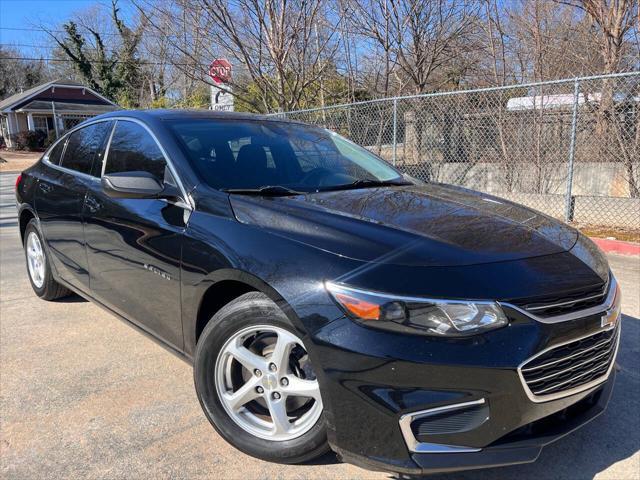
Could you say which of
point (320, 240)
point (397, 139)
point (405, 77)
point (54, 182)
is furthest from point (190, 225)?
point (405, 77)

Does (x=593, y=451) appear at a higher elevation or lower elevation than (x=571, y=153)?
lower

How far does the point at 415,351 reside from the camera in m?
1.92

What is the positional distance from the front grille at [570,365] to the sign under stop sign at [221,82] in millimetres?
9463

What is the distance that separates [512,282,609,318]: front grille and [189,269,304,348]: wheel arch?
89cm

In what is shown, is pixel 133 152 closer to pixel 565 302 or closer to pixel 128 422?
pixel 128 422

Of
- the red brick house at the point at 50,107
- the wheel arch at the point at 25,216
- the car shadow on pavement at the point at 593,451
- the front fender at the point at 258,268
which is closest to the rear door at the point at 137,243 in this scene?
the front fender at the point at 258,268

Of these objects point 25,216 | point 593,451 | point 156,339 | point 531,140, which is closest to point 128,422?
point 156,339

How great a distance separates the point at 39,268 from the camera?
4.72 metres

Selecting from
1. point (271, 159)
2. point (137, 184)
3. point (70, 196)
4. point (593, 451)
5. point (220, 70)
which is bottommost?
point (593, 451)

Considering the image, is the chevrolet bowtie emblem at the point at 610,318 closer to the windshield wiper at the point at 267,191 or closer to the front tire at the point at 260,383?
the front tire at the point at 260,383

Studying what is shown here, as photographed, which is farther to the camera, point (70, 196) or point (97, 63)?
point (97, 63)

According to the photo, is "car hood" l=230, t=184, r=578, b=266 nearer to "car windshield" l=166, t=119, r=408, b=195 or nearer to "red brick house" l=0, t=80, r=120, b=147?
"car windshield" l=166, t=119, r=408, b=195

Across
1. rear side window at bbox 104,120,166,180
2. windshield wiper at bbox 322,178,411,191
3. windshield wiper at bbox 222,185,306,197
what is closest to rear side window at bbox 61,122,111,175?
rear side window at bbox 104,120,166,180

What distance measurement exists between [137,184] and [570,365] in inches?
88.5
